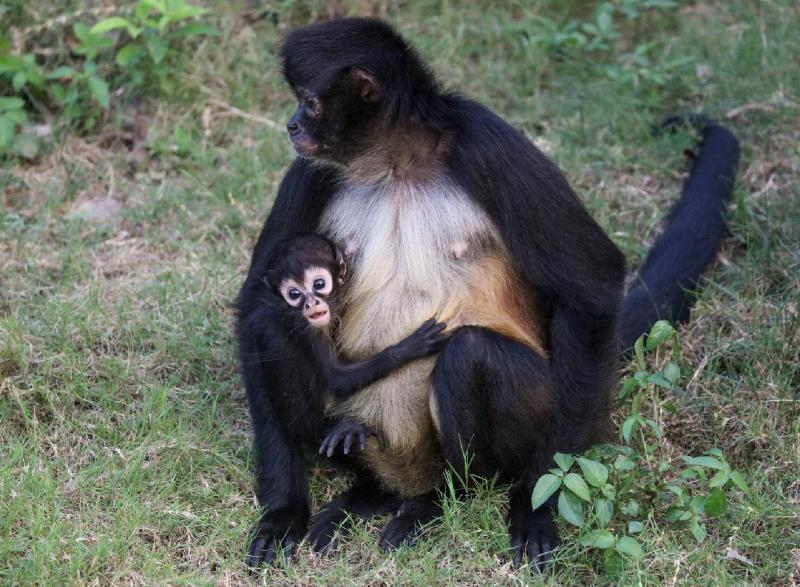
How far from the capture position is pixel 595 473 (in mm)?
4055

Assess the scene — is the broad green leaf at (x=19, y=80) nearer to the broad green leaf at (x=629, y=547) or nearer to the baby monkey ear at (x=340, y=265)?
the baby monkey ear at (x=340, y=265)

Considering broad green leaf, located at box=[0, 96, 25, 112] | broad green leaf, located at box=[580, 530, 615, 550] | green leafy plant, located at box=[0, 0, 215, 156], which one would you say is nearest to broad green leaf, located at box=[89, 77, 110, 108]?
green leafy plant, located at box=[0, 0, 215, 156]

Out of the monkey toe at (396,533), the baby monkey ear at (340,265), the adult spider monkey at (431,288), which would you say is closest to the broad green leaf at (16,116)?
the adult spider monkey at (431,288)

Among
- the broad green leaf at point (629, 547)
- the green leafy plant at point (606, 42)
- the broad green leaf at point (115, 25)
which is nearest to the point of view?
the broad green leaf at point (629, 547)

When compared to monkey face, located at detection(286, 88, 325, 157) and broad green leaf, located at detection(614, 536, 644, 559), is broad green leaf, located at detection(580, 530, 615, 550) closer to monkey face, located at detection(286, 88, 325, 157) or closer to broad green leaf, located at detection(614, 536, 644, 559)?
broad green leaf, located at detection(614, 536, 644, 559)

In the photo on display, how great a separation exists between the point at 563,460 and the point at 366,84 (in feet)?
4.96

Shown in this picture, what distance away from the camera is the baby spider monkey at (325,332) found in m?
4.32

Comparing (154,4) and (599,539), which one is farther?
(154,4)

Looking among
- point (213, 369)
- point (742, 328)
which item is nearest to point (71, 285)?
point (213, 369)

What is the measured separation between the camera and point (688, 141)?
6.51 meters

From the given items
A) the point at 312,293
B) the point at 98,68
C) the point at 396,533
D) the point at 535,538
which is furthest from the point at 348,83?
the point at 98,68

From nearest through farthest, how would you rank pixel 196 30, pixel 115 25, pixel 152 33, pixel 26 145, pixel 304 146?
pixel 304 146
pixel 115 25
pixel 26 145
pixel 196 30
pixel 152 33

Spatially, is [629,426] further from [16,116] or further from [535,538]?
[16,116]

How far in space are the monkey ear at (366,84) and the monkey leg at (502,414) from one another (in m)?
0.91
